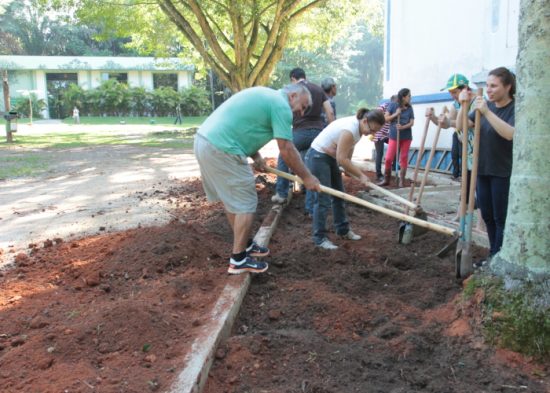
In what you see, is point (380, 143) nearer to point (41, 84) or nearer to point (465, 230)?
point (465, 230)

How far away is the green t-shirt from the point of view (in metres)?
4.07

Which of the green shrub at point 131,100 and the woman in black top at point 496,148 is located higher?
the green shrub at point 131,100

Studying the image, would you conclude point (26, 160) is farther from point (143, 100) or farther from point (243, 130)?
point (143, 100)

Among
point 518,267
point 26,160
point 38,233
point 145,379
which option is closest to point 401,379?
point 518,267

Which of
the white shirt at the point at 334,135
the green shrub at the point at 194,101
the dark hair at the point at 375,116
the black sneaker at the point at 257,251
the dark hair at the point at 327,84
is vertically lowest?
the black sneaker at the point at 257,251

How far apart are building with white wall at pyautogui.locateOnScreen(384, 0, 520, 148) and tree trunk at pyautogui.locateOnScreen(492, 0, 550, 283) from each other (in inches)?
239

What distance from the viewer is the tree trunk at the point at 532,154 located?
9.64 ft

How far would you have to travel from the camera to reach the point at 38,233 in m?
6.21

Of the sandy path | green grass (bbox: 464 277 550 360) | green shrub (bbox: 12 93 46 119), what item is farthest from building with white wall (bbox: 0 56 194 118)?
green grass (bbox: 464 277 550 360)

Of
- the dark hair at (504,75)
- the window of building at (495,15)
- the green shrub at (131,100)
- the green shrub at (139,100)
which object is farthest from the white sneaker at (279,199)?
the green shrub at (139,100)

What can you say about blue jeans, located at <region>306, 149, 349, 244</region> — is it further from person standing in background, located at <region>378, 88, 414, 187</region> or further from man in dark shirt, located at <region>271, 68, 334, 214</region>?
person standing in background, located at <region>378, 88, 414, 187</region>

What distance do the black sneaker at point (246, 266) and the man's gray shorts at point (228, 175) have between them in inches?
17.1

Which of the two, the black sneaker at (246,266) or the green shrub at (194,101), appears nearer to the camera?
the black sneaker at (246,266)

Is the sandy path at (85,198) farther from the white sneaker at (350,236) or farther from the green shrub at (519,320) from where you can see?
the green shrub at (519,320)
